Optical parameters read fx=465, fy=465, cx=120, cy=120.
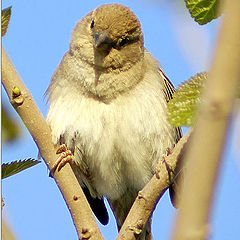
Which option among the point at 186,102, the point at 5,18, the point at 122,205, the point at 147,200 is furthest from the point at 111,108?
the point at 186,102

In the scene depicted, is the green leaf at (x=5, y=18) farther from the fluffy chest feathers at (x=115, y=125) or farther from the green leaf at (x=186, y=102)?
the fluffy chest feathers at (x=115, y=125)

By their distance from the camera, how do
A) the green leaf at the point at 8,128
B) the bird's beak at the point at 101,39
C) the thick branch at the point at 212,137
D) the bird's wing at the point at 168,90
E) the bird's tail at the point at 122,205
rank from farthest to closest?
the bird's tail at the point at 122,205
the bird's wing at the point at 168,90
the bird's beak at the point at 101,39
the green leaf at the point at 8,128
the thick branch at the point at 212,137

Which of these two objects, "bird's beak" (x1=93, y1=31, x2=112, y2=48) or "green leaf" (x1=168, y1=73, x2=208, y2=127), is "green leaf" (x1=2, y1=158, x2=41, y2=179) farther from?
"bird's beak" (x1=93, y1=31, x2=112, y2=48)

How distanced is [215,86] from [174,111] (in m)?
1.07

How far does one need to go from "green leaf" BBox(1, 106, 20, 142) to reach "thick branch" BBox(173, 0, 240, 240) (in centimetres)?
141

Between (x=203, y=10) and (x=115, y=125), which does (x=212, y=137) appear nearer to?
(x=203, y=10)

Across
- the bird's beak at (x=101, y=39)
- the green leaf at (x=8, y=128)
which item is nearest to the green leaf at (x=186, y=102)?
the green leaf at (x=8, y=128)

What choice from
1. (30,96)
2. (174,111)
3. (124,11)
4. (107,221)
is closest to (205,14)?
(174,111)

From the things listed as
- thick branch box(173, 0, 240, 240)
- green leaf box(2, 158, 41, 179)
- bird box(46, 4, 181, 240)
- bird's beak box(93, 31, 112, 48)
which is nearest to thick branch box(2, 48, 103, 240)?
green leaf box(2, 158, 41, 179)

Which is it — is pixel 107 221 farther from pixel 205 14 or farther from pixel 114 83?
pixel 205 14

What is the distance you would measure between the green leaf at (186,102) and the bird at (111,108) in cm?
203

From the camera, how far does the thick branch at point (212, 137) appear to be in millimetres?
649

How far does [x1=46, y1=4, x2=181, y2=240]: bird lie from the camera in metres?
3.85

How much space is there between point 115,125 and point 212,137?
320cm
